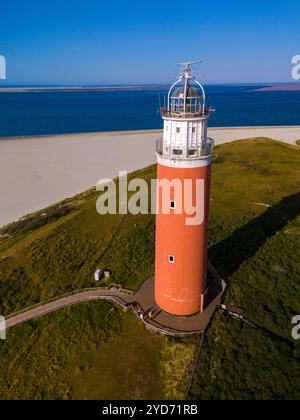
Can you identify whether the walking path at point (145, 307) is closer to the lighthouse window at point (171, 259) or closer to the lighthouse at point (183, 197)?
the lighthouse at point (183, 197)

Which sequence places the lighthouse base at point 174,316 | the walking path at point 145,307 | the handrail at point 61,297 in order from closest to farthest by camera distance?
the lighthouse base at point 174,316 → the walking path at point 145,307 → the handrail at point 61,297

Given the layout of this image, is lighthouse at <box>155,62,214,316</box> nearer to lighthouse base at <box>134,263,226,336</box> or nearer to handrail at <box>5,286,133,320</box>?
lighthouse base at <box>134,263,226,336</box>

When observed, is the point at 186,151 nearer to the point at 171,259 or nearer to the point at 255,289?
the point at 171,259

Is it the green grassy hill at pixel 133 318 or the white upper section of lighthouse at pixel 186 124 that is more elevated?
the white upper section of lighthouse at pixel 186 124

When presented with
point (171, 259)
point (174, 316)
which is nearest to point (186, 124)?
point (171, 259)

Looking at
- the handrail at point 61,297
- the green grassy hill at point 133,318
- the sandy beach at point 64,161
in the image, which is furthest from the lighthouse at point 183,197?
the sandy beach at point 64,161

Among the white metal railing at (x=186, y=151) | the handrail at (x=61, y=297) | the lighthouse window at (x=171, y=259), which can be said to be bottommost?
the handrail at (x=61, y=297)
